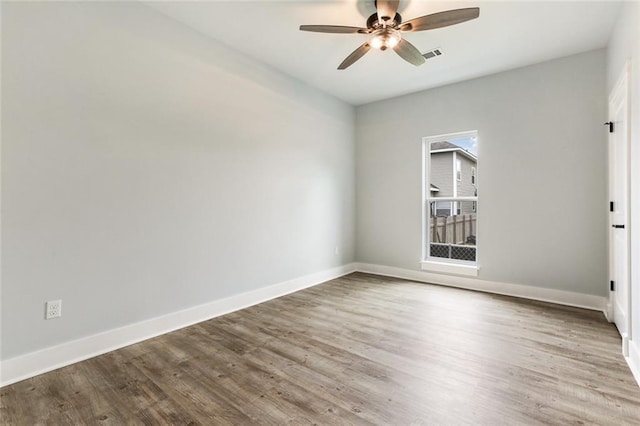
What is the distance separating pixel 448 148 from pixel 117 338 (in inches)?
186

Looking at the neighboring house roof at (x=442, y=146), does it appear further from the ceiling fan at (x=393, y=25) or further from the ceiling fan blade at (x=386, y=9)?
the ceiling fan blade at (x=386, y=9)

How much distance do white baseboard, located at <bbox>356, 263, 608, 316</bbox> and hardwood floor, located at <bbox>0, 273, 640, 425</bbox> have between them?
22 centimetres

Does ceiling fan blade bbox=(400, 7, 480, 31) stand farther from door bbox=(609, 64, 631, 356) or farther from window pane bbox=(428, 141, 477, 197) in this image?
window pane bbox=(428, 141, 477, 197)

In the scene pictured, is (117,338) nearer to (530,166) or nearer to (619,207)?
(619,207)

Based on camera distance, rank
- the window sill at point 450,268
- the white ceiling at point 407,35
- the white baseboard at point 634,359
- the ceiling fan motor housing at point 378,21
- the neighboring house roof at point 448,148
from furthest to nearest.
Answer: the neighboring house roof at point 448,148 < the window sill at point 450,268 < the white ceiling at point 407,35 < the ceiling fan motor housing at point 378,21 < the white baseboard at point 634,359

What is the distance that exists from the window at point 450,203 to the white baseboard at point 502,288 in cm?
15

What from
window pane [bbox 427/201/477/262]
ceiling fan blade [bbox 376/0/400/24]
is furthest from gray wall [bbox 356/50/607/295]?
ceiling fan blade [bbox 376/0/400/24]

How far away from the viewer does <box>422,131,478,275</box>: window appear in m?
4.36

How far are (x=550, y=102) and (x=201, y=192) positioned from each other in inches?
169

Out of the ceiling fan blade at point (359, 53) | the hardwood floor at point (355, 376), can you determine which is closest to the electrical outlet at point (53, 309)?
the hardwood floor at point (355, 376)

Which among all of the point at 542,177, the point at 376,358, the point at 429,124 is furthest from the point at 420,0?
the point at 376,358

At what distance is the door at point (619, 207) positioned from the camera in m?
2.37

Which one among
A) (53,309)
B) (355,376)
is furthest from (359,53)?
(53,309)

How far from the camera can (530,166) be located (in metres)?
3.79
